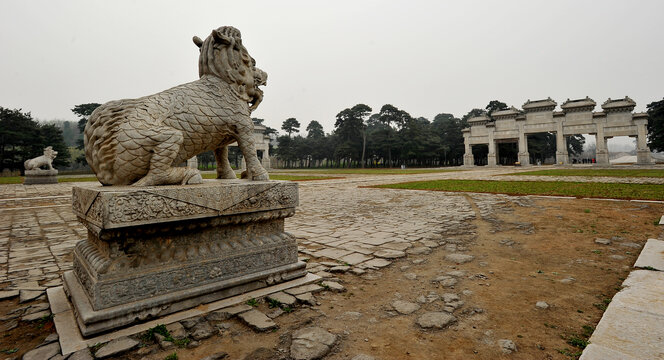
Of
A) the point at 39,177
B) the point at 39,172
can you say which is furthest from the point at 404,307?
the point at 39,177

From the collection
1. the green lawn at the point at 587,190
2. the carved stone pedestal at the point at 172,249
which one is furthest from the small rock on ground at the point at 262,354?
the green lawn at the point at 587,190

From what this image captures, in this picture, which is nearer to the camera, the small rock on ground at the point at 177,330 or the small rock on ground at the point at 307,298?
the small rock on ground at the point at 177,330

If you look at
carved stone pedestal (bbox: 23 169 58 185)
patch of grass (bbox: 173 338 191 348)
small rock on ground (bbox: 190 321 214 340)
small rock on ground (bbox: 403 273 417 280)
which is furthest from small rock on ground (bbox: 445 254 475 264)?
carved stone pedestal (bbox: 23 169 58 185)

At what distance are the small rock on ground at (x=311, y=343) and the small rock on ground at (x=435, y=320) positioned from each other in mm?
632

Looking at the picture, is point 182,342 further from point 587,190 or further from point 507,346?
point 587,190

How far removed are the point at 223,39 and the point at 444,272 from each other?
10.2 feet

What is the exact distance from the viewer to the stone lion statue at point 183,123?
2.54 metres

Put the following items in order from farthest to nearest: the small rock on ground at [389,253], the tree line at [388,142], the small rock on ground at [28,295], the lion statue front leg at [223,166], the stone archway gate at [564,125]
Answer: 1. the tree line at [388,142]
2. the stone archway gate at [564,125]
3. the small rock on ground at [389,253]
4. the lion statue front leg at [223,166]
5. the small rock on ground at [28,295]

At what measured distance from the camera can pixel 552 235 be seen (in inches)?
177

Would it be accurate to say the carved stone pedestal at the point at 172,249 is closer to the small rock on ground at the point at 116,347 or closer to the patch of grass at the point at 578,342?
the small rock on ground at the point at 116,347

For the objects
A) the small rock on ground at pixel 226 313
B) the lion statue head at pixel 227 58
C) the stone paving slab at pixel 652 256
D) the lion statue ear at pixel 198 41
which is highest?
the lion statue ear at pixel 198 41

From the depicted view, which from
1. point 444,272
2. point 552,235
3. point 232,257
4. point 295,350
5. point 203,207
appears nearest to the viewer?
point 295,350

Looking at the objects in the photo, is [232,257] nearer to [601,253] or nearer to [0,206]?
[601,253]

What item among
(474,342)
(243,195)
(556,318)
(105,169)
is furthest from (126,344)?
(556,318)
